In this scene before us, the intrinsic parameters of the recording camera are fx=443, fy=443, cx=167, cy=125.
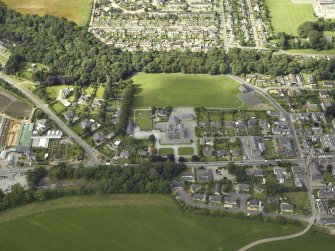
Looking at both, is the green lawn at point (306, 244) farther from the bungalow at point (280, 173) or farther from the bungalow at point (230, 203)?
the bungalow at point (280, 173)

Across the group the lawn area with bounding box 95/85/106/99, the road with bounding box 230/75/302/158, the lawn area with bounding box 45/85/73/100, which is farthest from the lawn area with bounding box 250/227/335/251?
the lawn area with bounding box 45/85/73/100

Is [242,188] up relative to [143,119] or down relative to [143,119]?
down

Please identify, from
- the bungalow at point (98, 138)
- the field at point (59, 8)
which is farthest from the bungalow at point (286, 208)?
the field at point (59, 8)

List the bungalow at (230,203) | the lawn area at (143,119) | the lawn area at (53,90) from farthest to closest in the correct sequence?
the lawn area at (53,90) < the lawn area at (143,119) < the bungalow at (230,203)

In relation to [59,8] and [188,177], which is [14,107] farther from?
[59,8]

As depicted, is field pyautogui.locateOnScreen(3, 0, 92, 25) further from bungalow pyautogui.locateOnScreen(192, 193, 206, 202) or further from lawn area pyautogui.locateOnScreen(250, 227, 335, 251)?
lawn area pyautogui.locateOnScreen(250, 227, 335, 251)

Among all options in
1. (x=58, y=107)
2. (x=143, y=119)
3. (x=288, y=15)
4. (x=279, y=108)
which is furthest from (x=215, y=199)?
(x=288, y=15)
